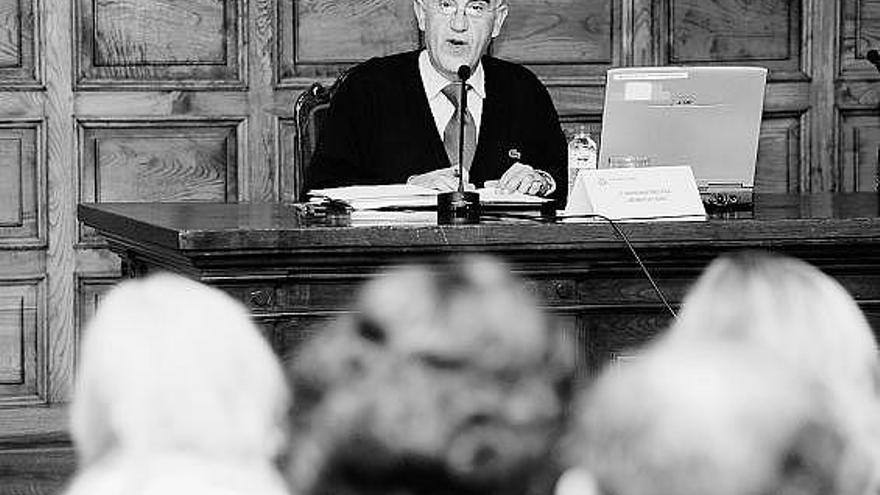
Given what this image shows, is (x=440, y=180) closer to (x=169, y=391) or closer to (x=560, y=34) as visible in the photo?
(x=560, y=34)

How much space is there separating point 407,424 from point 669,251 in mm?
1954

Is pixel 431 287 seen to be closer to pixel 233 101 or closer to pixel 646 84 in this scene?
pixel 646 84

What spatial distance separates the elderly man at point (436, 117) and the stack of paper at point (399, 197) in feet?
1.37

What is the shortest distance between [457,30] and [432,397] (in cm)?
273

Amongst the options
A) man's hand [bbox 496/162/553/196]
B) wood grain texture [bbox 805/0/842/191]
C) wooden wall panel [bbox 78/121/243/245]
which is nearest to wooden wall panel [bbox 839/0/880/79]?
wood grain texture [bbox 805/0/842/191]

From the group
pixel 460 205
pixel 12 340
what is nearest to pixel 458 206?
pixel 460 205

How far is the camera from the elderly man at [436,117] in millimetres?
3395

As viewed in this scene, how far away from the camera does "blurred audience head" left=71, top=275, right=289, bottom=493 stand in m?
0.68

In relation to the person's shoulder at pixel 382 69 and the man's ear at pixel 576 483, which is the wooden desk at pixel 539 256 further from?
the man's ear at pixel 576 483

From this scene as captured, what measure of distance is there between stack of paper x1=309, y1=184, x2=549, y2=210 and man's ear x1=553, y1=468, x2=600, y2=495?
6.70ft

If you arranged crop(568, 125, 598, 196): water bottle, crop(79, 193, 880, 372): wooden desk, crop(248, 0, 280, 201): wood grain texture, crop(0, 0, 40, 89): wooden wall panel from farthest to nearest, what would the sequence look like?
crop(248, 0, 280, 201): wood grain texture → crop(0, 0, 40, 89): wooden wall panel → crop(568, 125, 598, 196): water bottle → crop(79, 193, 880, 372): wooden desk

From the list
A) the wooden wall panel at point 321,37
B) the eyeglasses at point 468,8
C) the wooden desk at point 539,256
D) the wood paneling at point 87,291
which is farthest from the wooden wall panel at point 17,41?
the wooden desk at point 539,256

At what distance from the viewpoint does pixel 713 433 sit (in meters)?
0.64

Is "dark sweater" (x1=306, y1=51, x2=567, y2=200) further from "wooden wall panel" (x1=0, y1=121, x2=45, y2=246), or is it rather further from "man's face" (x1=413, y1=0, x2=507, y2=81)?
"wooden wall panel" (x1=0, y1=121, x2=45, y2=246)
